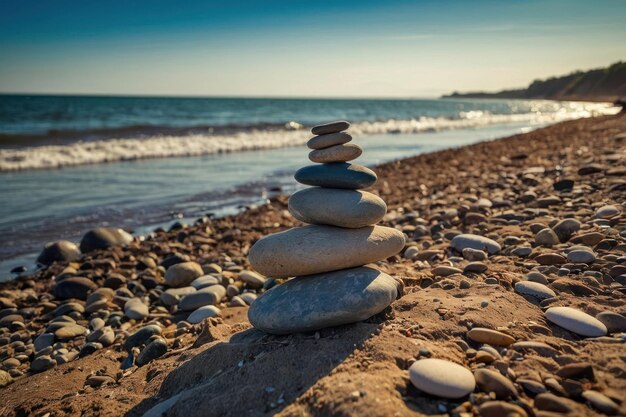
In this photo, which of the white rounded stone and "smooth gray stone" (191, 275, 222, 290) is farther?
"smooth gray stone" (191, 275, 222, 290)

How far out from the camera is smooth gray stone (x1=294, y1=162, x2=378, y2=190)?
153 inches

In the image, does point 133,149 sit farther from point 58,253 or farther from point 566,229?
point 566,229

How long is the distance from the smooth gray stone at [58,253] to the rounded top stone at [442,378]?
6.02m

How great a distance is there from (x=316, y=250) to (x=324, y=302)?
0.45m

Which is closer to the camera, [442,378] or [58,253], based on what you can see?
[442,378]

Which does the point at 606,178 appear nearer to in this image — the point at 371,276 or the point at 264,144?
the point at 371,276

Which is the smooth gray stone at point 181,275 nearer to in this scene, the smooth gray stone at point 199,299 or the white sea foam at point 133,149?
the smooth gray stone at point 199,299

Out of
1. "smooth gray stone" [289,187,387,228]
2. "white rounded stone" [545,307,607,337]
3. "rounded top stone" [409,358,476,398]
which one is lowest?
"rounded top stone" [409,358,476,398]

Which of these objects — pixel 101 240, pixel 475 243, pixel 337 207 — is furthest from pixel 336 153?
pixel 101 240

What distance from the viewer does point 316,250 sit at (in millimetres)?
3580

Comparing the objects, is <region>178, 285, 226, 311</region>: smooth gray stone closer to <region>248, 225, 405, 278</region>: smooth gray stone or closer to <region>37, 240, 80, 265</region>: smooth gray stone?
<region>248, 225, 405, 278</region>: smooth gray stone

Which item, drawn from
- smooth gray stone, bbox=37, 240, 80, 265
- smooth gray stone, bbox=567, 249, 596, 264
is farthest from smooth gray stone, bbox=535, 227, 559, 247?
smooth gray stone, bbox=37, 240, 80, 265

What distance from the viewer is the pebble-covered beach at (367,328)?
99.1 inches

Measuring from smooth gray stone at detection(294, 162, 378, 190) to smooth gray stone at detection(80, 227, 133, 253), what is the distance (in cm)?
461
